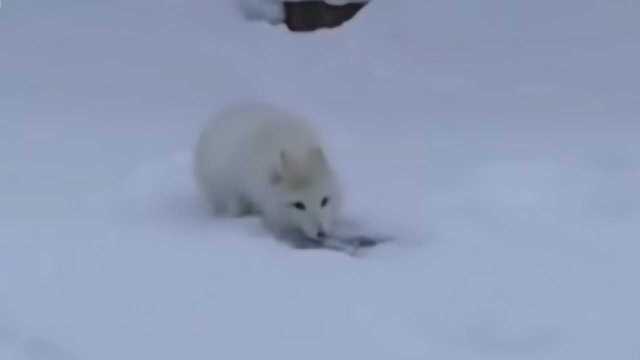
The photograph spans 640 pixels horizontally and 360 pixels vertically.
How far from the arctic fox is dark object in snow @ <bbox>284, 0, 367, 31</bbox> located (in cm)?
245

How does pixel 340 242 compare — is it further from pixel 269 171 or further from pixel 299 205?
pixel 269 171

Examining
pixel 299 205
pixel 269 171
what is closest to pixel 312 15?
pixel 269 171

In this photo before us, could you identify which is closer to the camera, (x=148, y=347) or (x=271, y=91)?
(x=148, y=347)

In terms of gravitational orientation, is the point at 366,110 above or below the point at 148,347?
below

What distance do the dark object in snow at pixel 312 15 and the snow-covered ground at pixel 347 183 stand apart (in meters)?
0.11

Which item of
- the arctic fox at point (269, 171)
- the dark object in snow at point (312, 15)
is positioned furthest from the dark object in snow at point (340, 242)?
the dark object in snow at point (312, 15)

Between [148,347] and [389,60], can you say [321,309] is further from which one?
[389,60]

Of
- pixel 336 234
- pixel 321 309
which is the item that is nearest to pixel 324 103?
pixel 336 234

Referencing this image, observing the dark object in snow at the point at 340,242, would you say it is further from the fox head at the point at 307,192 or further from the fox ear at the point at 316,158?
the fox ear at the point at 316,158

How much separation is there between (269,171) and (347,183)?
2.18 ft

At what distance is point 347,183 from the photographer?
6375mm

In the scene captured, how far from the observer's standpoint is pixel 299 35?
28.4 feet

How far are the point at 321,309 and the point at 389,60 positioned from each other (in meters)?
3.90

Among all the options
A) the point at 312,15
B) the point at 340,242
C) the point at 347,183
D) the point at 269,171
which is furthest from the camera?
the point at 312,15
